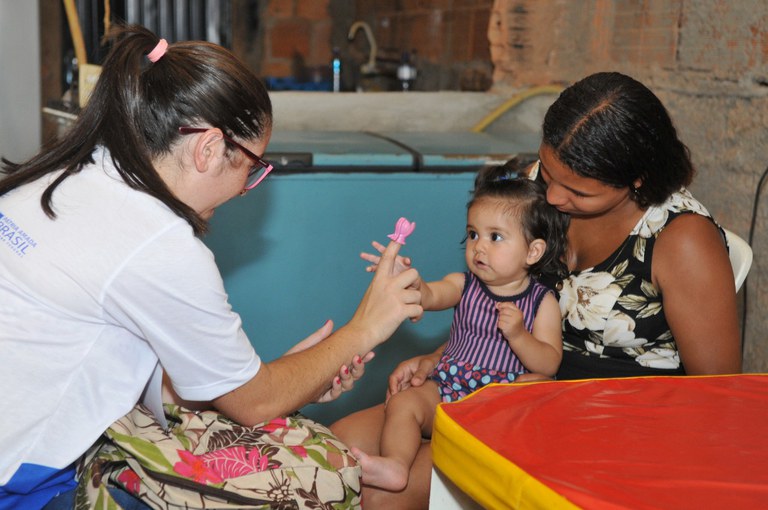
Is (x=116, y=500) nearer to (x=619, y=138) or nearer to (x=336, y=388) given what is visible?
(x=336, y=388)

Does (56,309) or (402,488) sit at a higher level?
(56,309)

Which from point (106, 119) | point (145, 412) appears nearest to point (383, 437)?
point (145, 412)

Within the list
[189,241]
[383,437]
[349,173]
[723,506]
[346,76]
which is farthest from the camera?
[346,76]

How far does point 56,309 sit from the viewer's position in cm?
141

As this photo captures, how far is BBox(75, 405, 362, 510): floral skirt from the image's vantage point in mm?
1419

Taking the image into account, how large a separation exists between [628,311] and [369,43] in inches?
177

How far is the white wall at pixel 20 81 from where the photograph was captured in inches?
110

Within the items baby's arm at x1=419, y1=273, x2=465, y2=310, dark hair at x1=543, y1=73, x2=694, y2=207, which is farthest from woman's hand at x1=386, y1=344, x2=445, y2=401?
dark hair at x1=543, y1=73, x2=694, y2=207

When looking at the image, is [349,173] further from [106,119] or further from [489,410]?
[489,410]

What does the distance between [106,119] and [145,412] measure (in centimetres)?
52

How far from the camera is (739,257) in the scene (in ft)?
6.61

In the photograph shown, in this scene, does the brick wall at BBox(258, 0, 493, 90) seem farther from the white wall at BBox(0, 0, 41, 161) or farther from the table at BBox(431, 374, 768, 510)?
the table at BBox(431, 374, 768, 510)

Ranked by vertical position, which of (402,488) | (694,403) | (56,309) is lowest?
(402,488)

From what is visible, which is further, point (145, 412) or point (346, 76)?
point (346, 76)
